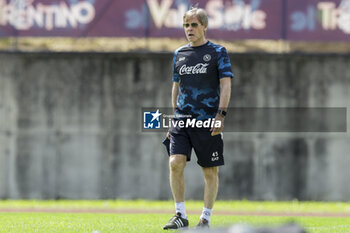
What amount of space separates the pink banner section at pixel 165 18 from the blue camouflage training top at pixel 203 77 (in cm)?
522

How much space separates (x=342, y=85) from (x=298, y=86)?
0.73 meters

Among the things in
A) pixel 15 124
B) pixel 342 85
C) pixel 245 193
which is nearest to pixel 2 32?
pixel 15 124

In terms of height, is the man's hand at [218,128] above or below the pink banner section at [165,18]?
below

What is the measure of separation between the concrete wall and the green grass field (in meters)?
0.34

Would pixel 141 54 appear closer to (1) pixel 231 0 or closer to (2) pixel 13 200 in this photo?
(1) pixel 231 0

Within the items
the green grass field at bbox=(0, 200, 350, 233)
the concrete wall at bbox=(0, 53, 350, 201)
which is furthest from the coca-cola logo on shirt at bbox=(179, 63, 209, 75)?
the concrete wall at bbox=(0, 53, 350, 201)

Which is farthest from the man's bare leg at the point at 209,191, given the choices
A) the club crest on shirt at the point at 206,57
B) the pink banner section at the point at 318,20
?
the pink banner section at the point at 318,20

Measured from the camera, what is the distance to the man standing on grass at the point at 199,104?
7.12 metres

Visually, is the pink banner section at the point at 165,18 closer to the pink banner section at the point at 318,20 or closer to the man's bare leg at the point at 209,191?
the pink banner section at the point at 318,20

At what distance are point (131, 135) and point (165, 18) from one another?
2.09 meters

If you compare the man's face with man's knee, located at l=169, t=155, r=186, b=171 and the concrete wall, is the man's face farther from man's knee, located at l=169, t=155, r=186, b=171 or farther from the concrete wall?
the concrete wall

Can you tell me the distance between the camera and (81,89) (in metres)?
12.2

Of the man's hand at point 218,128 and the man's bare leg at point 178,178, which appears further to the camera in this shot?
the man's bare leg at point 178,178

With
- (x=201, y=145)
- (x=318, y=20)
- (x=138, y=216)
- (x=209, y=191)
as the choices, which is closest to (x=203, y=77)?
(x=201, y=145)
